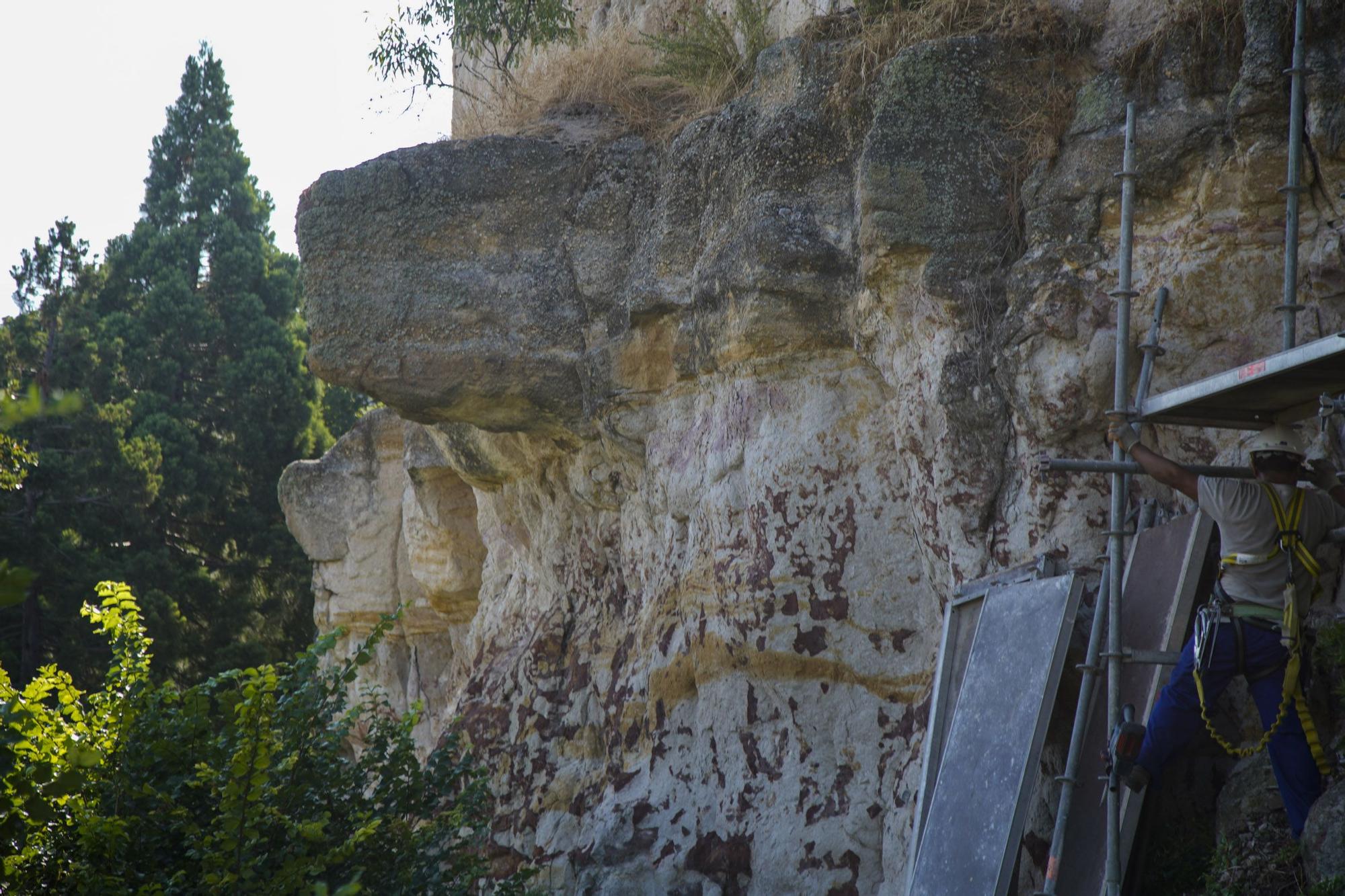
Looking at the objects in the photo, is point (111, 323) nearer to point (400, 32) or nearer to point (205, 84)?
point (205, 84)

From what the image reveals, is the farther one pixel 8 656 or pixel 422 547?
pixel 8 656

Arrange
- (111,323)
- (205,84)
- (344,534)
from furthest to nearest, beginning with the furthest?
1. (205,84)
2. (111,323)
3. (344,534)

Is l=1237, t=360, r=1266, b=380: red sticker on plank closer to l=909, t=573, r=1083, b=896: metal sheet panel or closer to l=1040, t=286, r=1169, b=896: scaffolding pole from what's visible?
l=1040, t=286, r=1169, b=896: scaffolding pole

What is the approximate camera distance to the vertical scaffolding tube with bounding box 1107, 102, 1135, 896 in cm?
553

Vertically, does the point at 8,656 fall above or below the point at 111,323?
below

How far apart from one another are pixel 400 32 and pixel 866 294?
5.85 m

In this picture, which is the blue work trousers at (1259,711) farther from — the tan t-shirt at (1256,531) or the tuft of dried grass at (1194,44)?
the tuft of dried grass at (1194,44)

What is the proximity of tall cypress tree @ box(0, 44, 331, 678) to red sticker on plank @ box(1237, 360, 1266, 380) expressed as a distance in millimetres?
18154

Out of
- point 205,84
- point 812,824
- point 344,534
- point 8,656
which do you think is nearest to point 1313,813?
point 812,824

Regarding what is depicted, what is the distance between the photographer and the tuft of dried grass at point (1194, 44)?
6445 millimetres

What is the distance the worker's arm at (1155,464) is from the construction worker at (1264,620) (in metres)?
0.07

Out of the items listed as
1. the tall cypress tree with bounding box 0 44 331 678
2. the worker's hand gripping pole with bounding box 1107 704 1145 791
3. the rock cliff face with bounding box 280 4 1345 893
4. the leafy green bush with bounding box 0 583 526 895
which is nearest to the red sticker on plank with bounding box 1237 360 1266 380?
the rock cliff face with bounding box 280 4 1345 893

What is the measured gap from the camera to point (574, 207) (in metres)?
9.48

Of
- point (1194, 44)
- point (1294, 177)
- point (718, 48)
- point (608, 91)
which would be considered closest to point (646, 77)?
point (608, 91)
